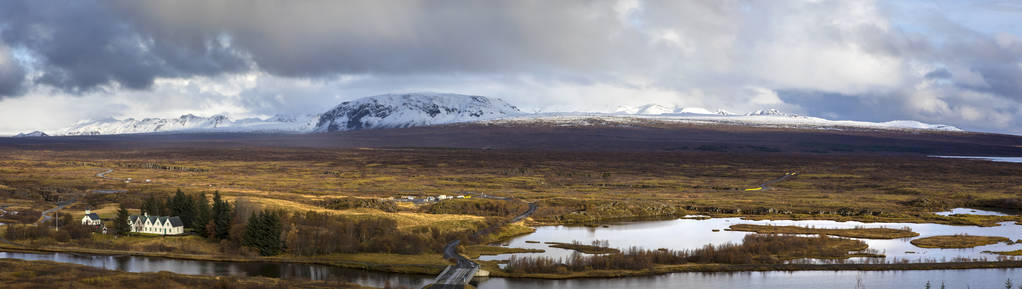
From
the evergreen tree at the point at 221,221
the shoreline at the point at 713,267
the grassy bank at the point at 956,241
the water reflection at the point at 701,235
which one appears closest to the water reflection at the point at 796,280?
the shoreline at the point at 713,267

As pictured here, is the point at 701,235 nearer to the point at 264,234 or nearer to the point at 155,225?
the point at 264,234

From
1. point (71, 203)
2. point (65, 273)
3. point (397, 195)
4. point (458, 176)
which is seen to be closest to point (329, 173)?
point (458, 176)

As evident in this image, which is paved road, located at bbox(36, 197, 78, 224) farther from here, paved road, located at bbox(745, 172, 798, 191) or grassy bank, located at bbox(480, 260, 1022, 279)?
paved road, located at bbox(745, 172, 798, 191)

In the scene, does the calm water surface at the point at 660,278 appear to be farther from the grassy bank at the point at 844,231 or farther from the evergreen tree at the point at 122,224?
the grassy bank at the point at 844,231

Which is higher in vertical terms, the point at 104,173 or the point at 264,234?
the point at 104,173

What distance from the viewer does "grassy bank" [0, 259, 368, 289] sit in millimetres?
54969

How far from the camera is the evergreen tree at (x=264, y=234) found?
238ft

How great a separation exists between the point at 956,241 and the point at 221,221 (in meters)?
71.7

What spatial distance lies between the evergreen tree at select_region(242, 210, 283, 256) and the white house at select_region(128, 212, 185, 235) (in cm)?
1148

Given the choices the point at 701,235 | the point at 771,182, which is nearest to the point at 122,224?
the point at 701,235

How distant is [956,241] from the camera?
260ft

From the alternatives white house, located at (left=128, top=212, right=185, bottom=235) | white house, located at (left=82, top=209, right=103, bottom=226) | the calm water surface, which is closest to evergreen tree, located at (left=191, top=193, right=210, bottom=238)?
white house, located at (left=128, top=212, right=185, bottom=235)

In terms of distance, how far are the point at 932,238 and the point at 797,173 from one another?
100.0 metres

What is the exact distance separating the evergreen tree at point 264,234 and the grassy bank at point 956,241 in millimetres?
60734
